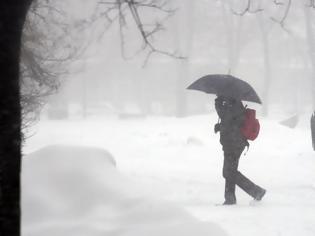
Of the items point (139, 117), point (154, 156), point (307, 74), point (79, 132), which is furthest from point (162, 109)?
point (154, 156)

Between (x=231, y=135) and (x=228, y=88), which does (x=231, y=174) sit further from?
(x=228, y=88)

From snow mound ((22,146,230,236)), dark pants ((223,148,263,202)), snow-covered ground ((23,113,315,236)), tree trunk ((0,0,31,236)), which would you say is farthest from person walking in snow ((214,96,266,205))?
tree trunk ((0,0,31,236))

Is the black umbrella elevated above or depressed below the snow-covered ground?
above

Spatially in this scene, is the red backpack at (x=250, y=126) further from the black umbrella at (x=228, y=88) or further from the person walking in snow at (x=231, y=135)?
the black umbrella at (x=228, y=88)

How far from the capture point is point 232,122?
796 cm

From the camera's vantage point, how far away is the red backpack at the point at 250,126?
25.9 feet

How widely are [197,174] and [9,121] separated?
31.9ft

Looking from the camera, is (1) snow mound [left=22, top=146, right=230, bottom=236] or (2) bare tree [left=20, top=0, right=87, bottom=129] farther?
(2) bare tree [left=20, top=0, right=87, bottom=129]

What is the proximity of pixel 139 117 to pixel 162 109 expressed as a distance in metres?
22.7

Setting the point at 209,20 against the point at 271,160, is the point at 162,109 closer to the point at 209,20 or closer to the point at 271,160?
the point at 209,20

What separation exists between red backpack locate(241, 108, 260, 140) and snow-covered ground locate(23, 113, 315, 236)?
1071mm

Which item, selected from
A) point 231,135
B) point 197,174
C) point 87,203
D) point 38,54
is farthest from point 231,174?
point 197,174

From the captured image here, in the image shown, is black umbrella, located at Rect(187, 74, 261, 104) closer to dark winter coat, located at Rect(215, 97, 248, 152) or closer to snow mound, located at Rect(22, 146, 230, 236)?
dark winter coat, located at Rect(215, 97, 248, 152)

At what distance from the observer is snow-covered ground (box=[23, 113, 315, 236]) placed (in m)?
5.66
